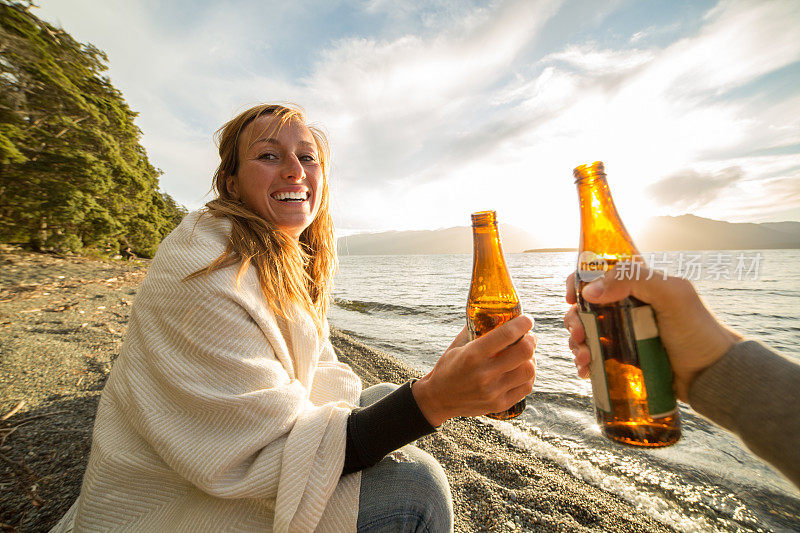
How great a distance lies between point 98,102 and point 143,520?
20982 millimetres

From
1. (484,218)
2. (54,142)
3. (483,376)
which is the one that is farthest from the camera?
(54,142)

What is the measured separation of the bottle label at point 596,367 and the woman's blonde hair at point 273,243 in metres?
1.24

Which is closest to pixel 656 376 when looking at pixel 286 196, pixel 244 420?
pixel 244 420

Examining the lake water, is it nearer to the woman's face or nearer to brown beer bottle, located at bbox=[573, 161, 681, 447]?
brown beer bottle, located at bbox=[573, 161, 681, 447]

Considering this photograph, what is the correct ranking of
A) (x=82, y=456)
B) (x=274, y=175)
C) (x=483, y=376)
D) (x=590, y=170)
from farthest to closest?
1. (x=82, y=456)
2. (x=274, y=175)
3. (x=590, y=170)
4. (x=483, y=376)

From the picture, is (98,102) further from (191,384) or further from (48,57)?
(191,384)

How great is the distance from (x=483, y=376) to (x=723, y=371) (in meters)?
0.80

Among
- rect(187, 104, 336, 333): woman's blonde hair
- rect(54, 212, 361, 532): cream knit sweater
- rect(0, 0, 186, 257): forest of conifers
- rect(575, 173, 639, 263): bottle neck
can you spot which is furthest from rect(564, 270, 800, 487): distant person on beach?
rect(0, 0, 186, 257): forest of conifers

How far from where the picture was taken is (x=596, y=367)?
1229 millimetres

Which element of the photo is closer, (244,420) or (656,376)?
(244,420)

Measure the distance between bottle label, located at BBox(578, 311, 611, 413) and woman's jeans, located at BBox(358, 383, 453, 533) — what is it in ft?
2.28

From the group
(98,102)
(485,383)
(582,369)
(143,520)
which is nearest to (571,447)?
(582,369)

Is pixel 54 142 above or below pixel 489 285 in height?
above

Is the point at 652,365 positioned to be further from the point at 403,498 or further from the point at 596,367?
the point at 403,498
